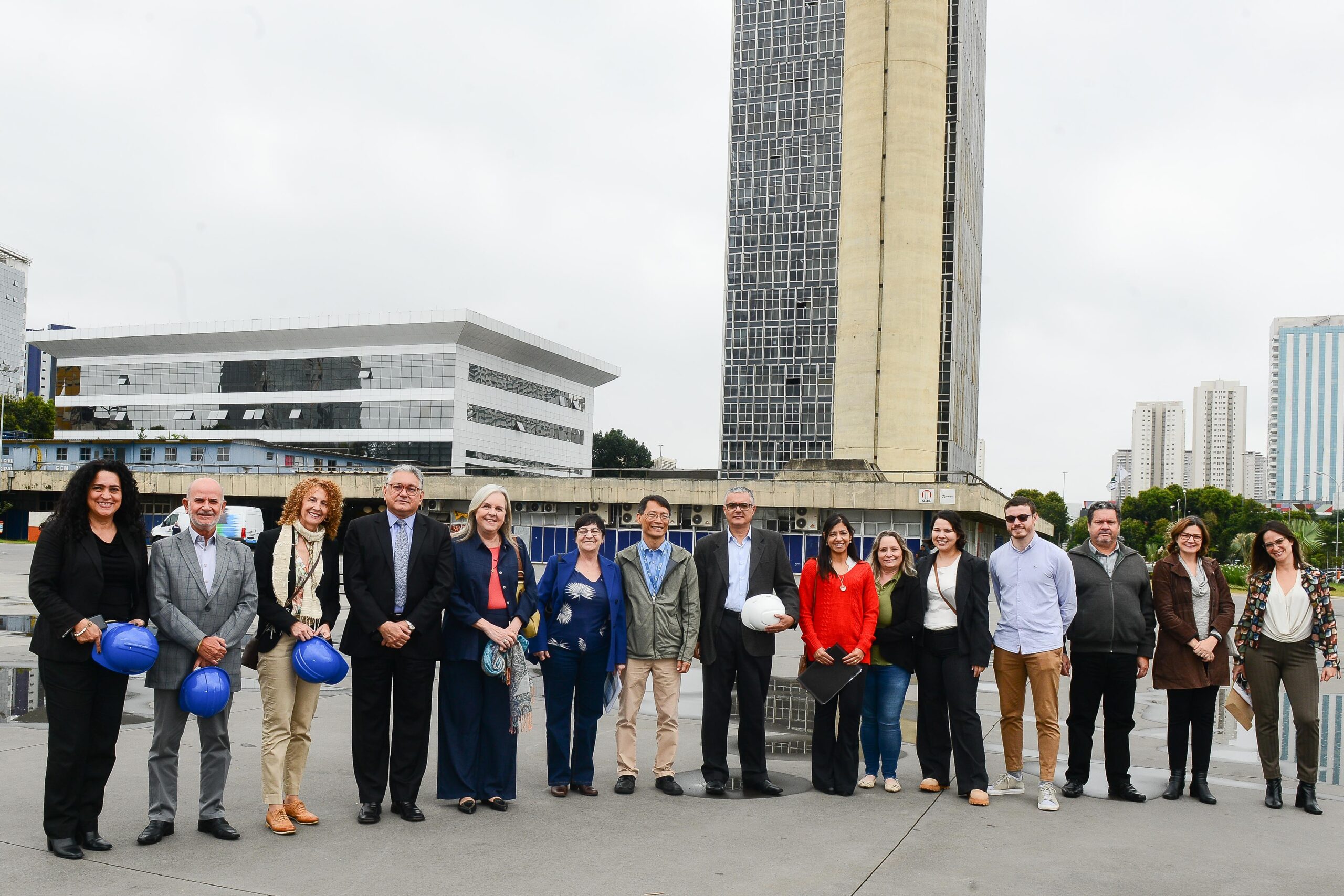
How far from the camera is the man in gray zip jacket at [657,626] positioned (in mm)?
6715

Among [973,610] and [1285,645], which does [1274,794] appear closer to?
[1285,645]

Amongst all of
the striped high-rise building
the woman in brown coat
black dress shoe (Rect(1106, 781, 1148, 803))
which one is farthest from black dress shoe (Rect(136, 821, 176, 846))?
the striped high-rise building

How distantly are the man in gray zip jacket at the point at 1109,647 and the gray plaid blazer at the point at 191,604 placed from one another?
5.11 m

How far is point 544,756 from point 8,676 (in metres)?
6.17

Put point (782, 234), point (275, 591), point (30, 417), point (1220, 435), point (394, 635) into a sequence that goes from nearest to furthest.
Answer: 1. point (275, 591)
2. point (394, 635)
3. point (782, 234)
4. point (30, 417)
5. point (1220, 435)

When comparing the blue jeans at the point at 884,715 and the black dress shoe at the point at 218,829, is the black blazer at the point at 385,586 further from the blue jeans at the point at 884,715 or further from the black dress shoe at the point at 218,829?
the blue jeans at the point at 884,715

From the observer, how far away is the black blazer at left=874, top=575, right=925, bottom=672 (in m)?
6.89

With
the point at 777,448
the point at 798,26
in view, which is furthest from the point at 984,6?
the point at 777,448

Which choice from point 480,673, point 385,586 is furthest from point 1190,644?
point 385,586

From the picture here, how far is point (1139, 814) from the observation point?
20.7 feet

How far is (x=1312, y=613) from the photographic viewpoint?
6723 mm

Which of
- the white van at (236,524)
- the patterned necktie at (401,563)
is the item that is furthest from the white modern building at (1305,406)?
the patterned necktie at (401,563)

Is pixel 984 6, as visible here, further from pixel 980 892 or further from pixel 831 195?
pixel 980 892

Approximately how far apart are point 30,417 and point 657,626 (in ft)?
314
